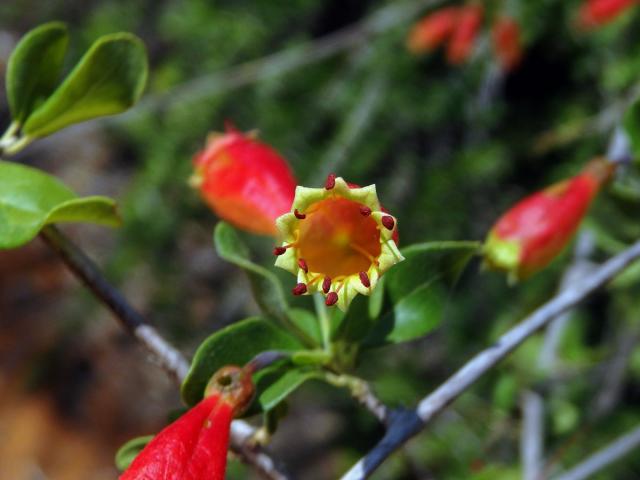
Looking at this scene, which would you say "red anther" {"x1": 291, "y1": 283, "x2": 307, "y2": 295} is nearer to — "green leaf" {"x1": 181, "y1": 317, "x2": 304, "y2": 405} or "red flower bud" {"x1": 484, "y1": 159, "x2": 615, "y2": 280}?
"green leaf" {"x1": 181, "y1": 317, "x2": 304, "y2": 405}

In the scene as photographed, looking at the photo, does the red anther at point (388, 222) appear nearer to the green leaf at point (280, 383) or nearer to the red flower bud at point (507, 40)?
the green leaf at point (280, 383)

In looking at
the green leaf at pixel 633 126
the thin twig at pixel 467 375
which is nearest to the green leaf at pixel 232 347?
the thin twig at pixel 467 375

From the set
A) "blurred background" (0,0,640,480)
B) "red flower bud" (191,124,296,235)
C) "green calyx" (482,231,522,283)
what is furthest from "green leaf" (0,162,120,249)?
"blurred background" (0,0,640,480)

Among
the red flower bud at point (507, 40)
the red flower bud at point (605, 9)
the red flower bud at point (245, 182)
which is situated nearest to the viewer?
the red flower bud at point (245, 182)

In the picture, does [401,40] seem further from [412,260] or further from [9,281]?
[9,281]

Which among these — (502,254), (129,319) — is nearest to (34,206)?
(129,319)

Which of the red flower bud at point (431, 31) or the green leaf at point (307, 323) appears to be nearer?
the green leaf at point (307, 323)

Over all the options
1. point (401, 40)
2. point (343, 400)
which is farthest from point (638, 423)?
point (401, 40)

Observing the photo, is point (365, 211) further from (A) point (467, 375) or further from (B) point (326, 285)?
(A) point (467, 375)
